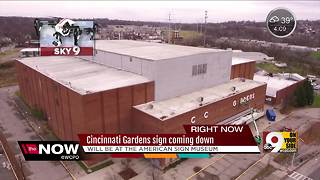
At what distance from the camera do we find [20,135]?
34781 millimetres

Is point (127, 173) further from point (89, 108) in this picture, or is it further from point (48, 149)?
point (48, 149)

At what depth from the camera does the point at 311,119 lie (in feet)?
137

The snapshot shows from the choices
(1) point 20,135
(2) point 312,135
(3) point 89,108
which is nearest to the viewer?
(3) point 89,108

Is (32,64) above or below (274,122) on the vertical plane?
above

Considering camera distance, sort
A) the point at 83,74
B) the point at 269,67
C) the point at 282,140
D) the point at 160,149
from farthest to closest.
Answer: the point at 269,67 < the point at 83,74 < the point at 160,149 < the point at 282,140

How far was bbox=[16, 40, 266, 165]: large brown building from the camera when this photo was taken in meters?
27.7

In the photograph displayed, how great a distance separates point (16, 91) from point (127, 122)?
117 ft

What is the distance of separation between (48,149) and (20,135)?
1851 centimetres

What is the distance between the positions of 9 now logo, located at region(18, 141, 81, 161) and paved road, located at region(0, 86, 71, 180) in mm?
6267

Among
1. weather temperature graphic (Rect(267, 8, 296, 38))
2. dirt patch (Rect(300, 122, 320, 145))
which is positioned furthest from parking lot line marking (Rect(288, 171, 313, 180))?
weather temperature graphic (Rect(267, 8, 296, 38))

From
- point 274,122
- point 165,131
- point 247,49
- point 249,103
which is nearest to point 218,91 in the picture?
point 249,103

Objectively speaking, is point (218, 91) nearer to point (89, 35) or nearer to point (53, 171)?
point (89, 35)

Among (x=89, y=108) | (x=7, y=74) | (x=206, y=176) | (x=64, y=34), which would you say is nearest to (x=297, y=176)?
(x=206, y=176)

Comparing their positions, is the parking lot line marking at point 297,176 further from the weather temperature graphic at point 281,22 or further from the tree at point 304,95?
the tree at point 304,95
